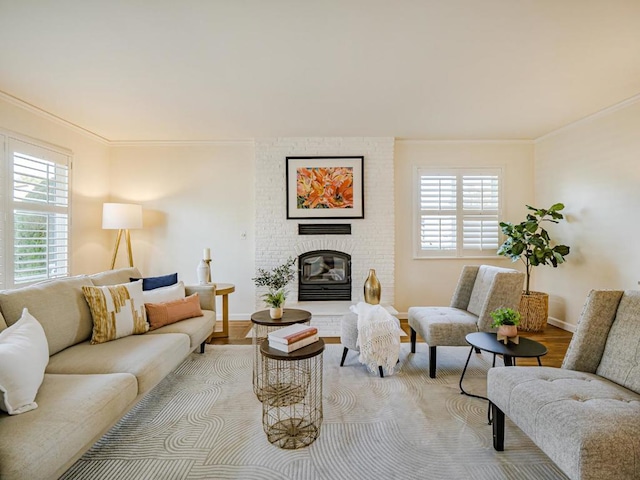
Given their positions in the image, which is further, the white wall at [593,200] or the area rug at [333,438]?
the white wall at [593,200]

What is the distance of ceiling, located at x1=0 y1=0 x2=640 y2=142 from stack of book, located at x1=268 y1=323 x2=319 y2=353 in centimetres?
201

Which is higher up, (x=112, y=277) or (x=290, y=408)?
(x=112, y=277)

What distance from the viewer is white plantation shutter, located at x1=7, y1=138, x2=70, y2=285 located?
10.7 ft

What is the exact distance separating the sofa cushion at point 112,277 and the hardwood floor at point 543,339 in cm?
117

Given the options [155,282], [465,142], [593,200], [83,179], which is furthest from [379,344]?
[83,179]

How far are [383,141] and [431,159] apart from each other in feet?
2.58

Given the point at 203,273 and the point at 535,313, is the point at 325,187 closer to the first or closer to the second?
the point at 203,273

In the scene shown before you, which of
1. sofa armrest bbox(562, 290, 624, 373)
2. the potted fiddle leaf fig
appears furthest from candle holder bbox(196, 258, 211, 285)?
the potted fiddle leaf fig

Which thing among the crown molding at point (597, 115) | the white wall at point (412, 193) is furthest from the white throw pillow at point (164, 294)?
the crown molding at point (597, 115)

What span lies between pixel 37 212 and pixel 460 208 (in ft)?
17.4

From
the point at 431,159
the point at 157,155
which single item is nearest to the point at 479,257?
the point at 431,159

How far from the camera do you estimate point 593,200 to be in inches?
148

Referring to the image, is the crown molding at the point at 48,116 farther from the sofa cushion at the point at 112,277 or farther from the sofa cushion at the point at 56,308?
the sofa cushion at the point at 56,308

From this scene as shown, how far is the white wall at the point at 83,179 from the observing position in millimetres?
3514
